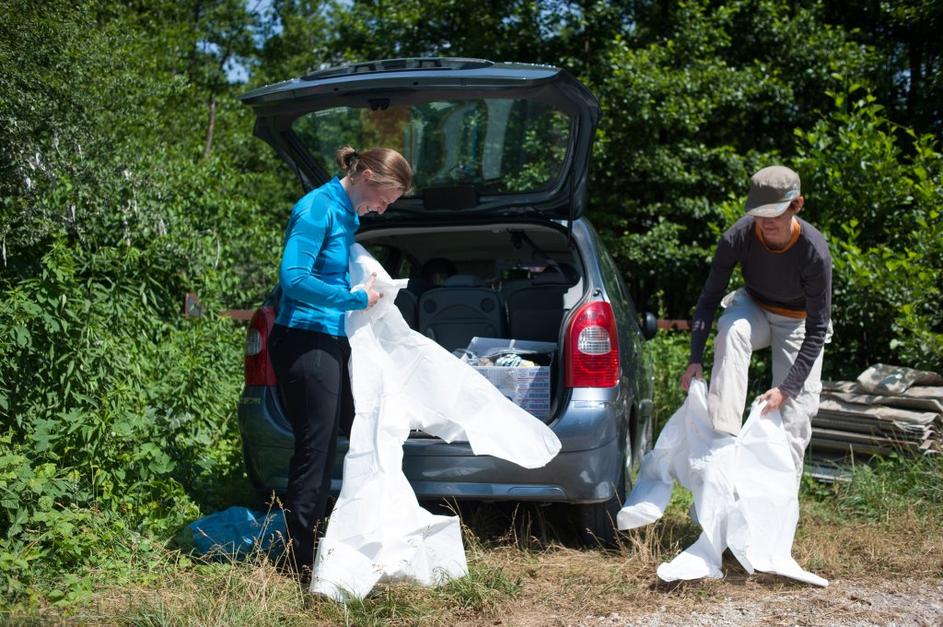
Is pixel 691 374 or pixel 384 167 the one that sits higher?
pixel 384 167

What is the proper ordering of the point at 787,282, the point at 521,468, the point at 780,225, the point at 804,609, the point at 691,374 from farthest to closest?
the point at 691,374 < the point at 787,282 < the point at 780,225 < the point at 521,468 < the point at 804,609

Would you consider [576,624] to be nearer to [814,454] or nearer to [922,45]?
[814,454]

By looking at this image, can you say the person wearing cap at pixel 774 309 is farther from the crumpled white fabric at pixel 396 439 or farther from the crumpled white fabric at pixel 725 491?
the crumpled white fabric at pixel 396 439

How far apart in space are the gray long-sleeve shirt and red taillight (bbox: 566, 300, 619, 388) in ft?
1.75

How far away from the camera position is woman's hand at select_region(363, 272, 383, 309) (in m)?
3.54

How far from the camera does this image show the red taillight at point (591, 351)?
12.8 feet

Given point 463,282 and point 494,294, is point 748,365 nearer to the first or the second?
point 494,294

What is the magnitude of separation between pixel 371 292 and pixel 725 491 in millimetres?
1682

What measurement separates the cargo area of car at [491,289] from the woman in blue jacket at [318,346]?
43.1 inches

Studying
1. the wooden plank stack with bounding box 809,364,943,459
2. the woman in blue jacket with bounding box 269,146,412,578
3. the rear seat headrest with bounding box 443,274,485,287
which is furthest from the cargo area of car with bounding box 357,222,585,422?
the wooden plank stack with bounding box 809,364,943,459

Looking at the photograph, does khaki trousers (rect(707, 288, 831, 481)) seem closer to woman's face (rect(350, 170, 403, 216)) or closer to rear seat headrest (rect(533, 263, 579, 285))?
rear seat headrest (rect(533, 263, 579, 285))

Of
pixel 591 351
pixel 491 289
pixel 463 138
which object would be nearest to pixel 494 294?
pixel 491 289

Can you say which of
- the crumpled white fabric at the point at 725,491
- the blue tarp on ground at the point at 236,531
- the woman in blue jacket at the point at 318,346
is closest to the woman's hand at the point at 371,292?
the woman in blue jacket at the point at 318,346

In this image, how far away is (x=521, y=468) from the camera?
12.4 ft
